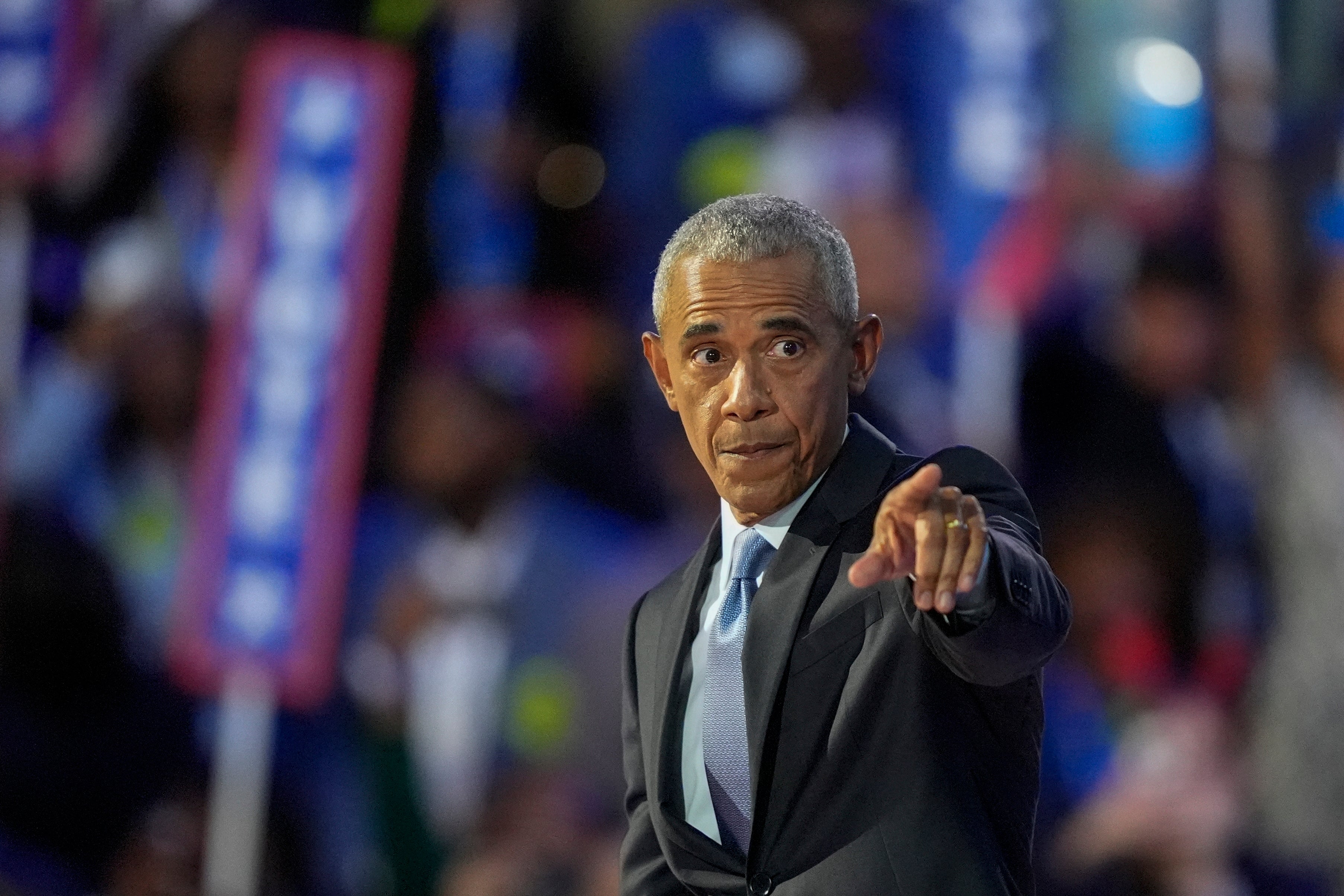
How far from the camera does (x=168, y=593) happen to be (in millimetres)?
6480

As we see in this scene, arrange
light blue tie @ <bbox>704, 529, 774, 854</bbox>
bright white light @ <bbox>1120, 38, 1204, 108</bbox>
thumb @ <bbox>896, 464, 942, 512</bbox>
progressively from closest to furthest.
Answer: thumb @ <bbox>896, 464, 942, 512</bbox>, light blue tie @ <bbox>704, 529, 774, 854</bbox>, bright white light @ <bbox>1120, 38, 1204, 108</bbox>

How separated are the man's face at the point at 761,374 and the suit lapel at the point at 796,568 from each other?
0.13ft

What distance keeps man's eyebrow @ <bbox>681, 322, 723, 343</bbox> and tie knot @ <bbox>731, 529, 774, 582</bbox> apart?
0.26 m

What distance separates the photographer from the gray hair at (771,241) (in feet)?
6.48

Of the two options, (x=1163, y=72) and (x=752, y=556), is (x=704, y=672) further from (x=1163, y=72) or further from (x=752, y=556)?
(x=1163, y=72)

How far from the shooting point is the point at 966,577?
158 centimetres

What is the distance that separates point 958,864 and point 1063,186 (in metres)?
4.63

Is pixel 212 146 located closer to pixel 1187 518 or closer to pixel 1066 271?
pixel 1066 271

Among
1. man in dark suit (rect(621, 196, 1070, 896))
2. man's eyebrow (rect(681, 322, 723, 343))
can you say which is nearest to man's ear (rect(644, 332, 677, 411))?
man in dark suit (rect(621, 196, 1070, 896))

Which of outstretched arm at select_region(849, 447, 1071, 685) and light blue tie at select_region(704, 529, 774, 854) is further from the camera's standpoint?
light blue tie at select_region(704, 529, 774, 854)

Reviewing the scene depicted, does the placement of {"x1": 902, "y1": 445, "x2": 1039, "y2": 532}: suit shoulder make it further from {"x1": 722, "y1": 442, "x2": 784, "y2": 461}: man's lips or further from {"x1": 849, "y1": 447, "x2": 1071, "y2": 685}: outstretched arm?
{"x1": 722, "y1": 442, "x2": 784, "y2": 461}: man's lips

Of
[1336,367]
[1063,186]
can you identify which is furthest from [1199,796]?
[1063,186]

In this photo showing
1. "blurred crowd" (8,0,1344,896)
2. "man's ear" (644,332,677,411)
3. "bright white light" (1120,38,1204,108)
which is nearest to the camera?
"man's ear" (644,332,677,411)

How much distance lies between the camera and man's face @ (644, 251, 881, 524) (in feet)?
6.42
